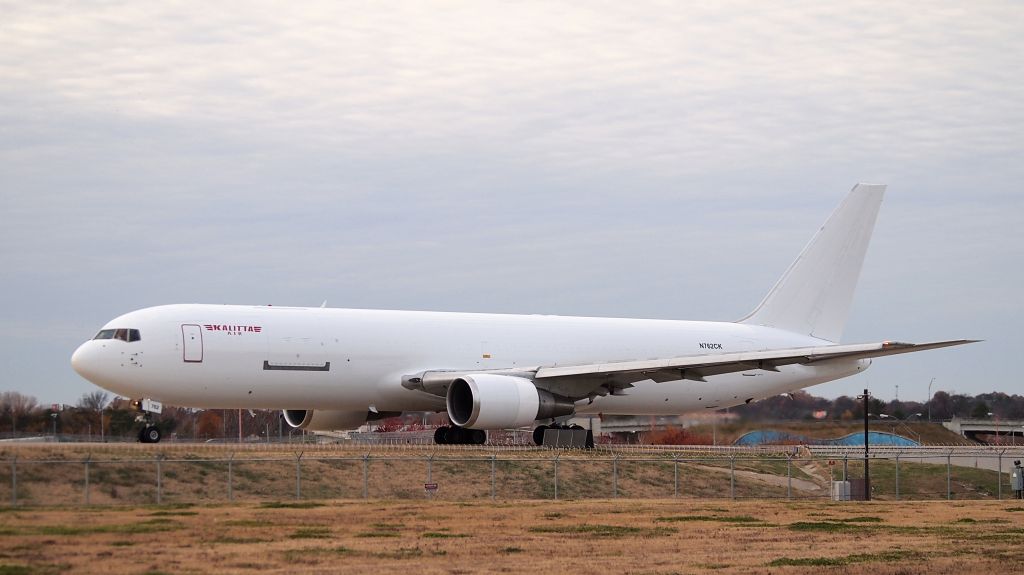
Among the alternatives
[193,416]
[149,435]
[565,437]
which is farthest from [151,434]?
[193,416]

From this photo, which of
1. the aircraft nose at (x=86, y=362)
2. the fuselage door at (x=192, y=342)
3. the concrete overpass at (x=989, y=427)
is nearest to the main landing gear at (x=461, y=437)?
the fuselage door at (x=192, y=342)

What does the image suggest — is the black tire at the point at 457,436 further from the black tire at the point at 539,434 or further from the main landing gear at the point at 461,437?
the black tire at the point at 539,434

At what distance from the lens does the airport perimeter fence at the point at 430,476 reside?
30.9 metres

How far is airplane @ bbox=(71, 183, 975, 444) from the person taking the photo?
39.0 meters

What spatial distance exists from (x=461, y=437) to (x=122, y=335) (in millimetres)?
12047

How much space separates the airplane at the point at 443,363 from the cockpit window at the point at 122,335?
0.15 ft

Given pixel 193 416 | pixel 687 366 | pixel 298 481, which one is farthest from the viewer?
pixel 193 416

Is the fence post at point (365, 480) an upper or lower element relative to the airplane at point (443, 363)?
lower

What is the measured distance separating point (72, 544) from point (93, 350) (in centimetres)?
1717

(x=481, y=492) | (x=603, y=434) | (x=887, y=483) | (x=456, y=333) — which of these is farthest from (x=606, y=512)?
(x=603, y=434)

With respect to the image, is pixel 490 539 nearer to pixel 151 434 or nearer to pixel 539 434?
pixel 151 434

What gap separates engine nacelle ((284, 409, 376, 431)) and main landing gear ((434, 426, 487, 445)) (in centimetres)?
268

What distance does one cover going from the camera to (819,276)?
54281mm

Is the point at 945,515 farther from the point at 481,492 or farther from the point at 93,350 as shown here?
the point at 93,350
